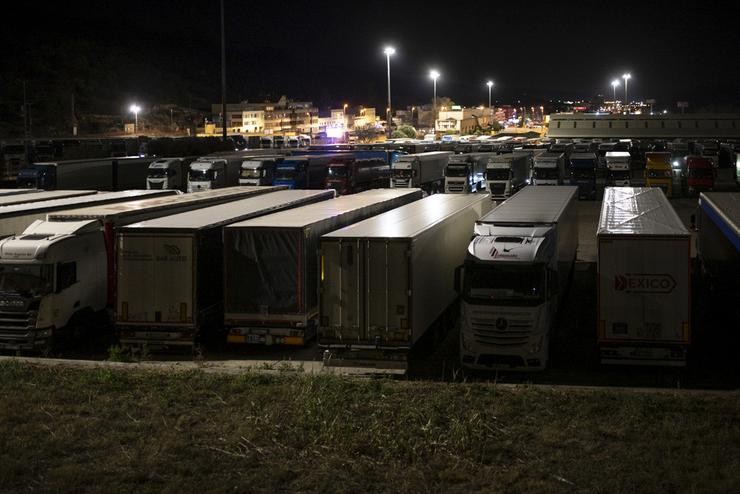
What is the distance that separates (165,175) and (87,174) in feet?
15.0

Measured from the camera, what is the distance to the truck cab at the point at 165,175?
54.1m

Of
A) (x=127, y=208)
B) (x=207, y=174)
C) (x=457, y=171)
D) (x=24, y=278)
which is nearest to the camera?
(x=24, y=278)

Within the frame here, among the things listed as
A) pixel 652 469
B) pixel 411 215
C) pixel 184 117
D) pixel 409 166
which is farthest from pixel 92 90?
pixel 652 469

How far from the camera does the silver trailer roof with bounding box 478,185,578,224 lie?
19.3m

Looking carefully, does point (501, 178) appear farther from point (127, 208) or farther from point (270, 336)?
point (270, 336)

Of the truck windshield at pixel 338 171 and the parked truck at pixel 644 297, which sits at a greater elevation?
the truck windshield at pixel 338 171

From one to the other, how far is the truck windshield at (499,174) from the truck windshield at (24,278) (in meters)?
36.1

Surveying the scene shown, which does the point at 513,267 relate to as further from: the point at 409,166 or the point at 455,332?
the point at 409,166

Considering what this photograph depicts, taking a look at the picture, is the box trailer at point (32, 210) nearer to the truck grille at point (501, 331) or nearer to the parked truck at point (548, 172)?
the truck grille at point (501, 331)

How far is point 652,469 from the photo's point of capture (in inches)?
431

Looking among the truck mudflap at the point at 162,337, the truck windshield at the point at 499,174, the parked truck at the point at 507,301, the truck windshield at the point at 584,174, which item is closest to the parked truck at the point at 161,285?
the truck mudflap at the point at 162,337

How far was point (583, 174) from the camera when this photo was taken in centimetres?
5353

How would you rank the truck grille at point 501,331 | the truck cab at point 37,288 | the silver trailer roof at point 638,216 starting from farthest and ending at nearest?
the truck cab at point 37,288
the silver trailer roof at point 638,216
the truck grille at point 501,331

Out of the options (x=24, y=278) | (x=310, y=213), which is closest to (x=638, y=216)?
(x=310, y=213)
